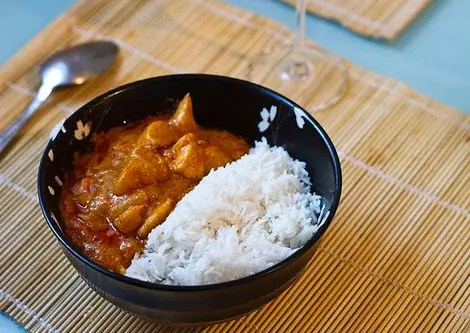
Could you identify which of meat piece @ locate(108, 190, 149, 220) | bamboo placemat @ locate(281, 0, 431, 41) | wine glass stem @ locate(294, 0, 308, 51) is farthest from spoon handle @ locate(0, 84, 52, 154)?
bamboo placemat @ locate(281, 0, 431, 41)

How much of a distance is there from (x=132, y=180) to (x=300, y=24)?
0.64 m

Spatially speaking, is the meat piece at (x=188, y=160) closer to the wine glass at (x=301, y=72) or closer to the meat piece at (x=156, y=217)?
the meat piece at (x=156, y=217)

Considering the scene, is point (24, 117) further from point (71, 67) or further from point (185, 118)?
point (185, 118)

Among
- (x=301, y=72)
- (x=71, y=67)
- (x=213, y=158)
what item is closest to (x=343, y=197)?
(x=213, y=158)

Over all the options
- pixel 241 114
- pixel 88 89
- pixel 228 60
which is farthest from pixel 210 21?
pixel 241 114

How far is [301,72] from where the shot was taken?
175 cm

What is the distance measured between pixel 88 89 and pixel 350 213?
0.67 m

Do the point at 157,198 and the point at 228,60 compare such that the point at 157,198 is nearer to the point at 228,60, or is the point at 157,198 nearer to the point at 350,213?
the point at 350,213

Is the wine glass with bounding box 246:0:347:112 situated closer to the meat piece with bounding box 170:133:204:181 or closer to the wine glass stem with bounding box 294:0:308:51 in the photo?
the wine glass stem with bounding box 294:0:308:51

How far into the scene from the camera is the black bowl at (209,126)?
109 centimetres

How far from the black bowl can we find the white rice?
0.05 m

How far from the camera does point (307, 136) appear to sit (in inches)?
53.0

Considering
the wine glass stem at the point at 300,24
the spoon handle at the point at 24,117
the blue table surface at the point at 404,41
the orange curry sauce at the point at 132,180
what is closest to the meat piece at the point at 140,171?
the orange curry sauce at the point at 132,180

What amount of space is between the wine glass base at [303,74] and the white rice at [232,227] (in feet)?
1.29
